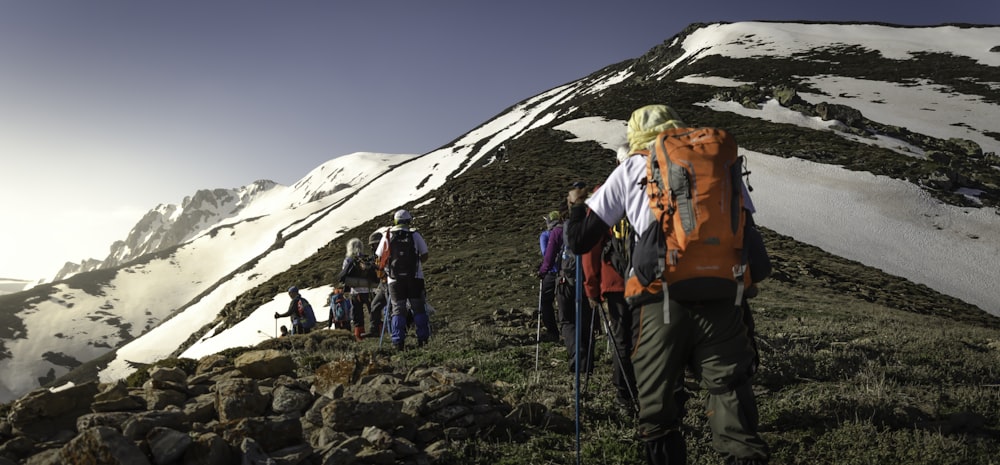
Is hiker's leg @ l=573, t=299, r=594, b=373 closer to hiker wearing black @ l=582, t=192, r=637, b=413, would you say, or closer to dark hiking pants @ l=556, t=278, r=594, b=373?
dark hiking pants @ l=556, t=278, r=594, b=373

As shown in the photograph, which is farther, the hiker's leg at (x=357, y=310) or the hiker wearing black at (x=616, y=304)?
the hiker's leg at (x=357, y=310)

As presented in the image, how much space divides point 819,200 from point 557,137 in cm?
1768

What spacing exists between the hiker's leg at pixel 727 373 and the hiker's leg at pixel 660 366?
110mm

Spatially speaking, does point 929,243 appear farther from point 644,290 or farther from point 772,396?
point 644,290

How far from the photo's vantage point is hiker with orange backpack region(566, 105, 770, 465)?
A: 2904 millimetres

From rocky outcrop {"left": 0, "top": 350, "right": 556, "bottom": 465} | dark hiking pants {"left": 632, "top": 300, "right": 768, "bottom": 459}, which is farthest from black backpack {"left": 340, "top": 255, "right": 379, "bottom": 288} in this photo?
dark hiking pants {"left": 632, "top": 300, "right": 768, "bottom": 459}

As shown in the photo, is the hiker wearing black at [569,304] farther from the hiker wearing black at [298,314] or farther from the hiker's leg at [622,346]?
the hiker wearing black at [298,314]

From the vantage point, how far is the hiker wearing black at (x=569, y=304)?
22.8 ft

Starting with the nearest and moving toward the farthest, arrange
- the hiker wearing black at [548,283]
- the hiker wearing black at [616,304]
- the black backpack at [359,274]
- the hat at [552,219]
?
the hiker wearing black at [616,304], the hat at [552,219], the hiker wearing black at [548,283], the black backpack at [359,274]

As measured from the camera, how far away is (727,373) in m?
2.92

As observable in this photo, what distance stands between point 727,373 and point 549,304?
6.79m

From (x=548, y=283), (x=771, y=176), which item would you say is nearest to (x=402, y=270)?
(x=548, y=283)

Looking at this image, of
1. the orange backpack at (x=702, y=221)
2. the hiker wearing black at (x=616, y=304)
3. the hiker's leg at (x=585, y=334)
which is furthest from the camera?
the hiker's leg at (x=585, y=334)

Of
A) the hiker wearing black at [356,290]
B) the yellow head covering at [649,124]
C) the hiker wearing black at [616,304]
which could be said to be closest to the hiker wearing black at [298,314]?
the hiker wearing black at [356,290]
